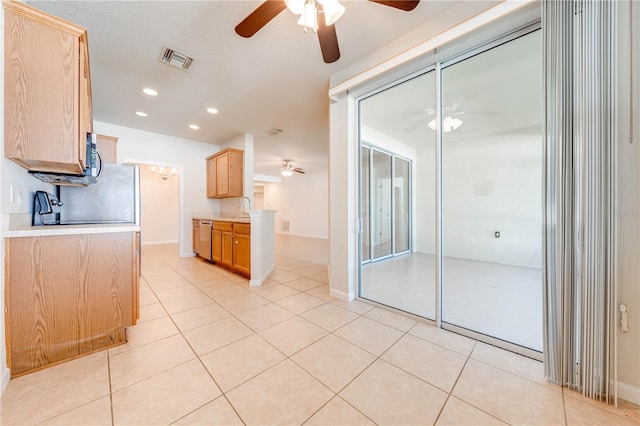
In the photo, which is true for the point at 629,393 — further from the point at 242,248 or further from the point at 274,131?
the point at 274,131

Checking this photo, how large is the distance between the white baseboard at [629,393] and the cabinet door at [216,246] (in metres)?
4.50

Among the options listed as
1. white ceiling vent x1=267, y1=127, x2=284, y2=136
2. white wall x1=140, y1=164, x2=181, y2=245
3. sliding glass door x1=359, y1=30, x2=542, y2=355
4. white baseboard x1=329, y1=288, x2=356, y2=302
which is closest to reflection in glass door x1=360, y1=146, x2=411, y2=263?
sliding glass door x1=359, y1=30, x2=542, y2=355

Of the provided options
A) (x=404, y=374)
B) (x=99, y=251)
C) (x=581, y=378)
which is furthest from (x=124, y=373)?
(x=581, y=378)

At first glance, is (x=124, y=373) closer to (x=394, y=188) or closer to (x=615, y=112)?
(x=615, y=112)

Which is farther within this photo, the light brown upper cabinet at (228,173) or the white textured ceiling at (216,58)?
the light brown upper cabinet at (228,173)

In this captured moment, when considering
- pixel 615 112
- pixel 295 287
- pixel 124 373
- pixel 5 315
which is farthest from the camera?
pixel 295 287

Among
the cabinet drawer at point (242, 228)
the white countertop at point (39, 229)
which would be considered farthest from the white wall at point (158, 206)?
the white countertop at point (39, 229)

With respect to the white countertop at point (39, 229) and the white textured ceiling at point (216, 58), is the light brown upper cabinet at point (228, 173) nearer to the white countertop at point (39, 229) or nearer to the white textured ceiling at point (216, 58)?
the white textured ceiling at point (216, 58)

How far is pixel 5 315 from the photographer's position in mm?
1362

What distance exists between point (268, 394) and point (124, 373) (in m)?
0.98

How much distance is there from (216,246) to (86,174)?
8.27ft

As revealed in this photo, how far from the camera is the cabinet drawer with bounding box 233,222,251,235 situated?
→ 340 centimetres

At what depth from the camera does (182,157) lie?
205 inches

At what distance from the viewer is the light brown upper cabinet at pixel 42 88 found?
4.47ft
